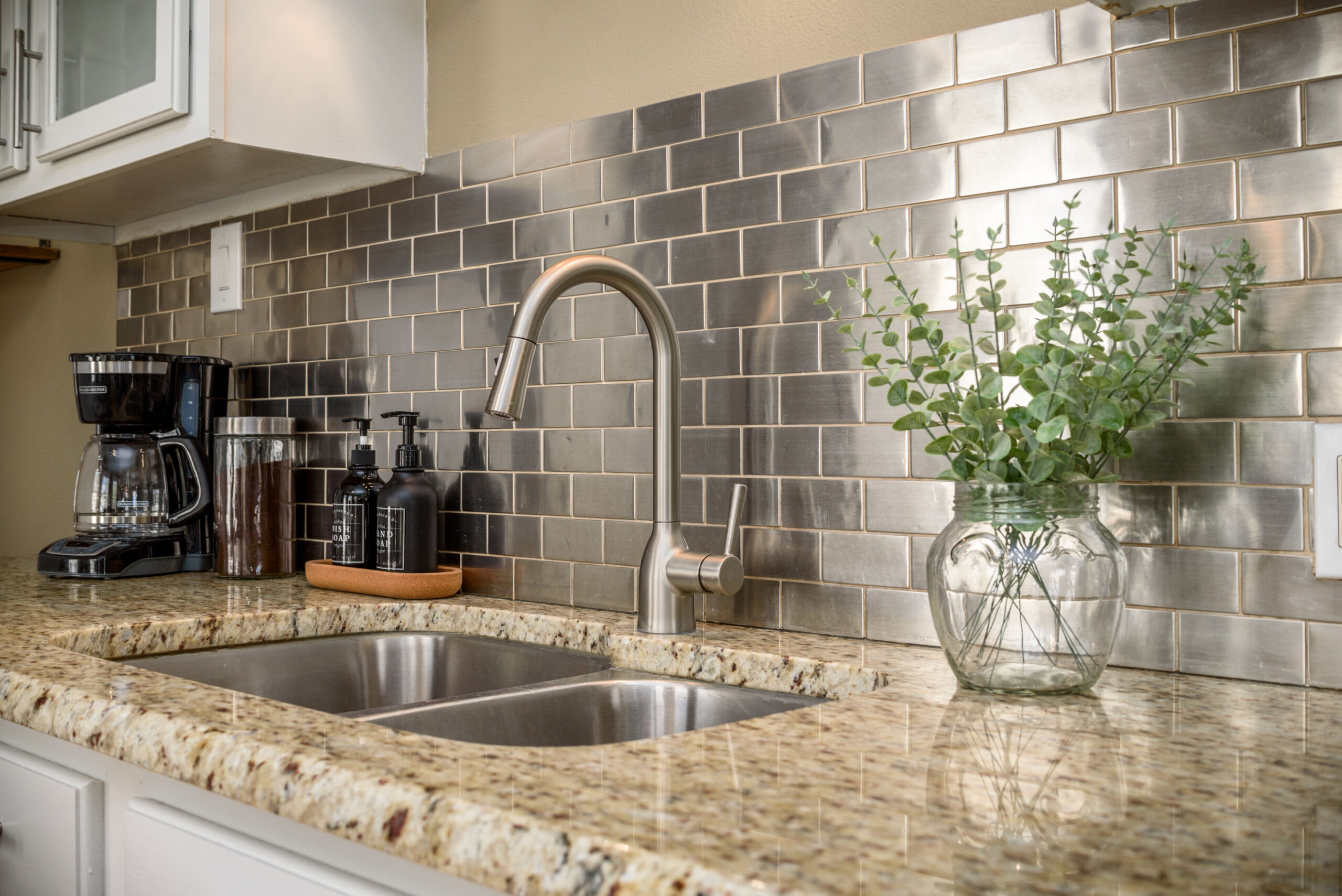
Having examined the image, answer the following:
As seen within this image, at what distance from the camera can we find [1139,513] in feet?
3.37

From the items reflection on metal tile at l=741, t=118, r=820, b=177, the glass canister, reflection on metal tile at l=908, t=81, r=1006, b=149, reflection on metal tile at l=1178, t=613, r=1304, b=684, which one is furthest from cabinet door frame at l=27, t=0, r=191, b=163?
reflection on metal tile at l=1178, t=613, r=1304, b=684

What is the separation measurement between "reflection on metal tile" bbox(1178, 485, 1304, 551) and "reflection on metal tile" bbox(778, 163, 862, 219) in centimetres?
48

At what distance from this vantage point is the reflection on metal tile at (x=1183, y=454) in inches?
38.8

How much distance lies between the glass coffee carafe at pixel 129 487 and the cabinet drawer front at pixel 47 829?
2.71 feet

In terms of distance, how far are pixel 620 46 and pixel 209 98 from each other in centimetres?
59

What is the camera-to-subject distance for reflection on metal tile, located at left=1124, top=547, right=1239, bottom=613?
0.99 metres

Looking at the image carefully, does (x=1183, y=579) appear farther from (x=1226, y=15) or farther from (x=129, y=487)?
(x=129, y=487)

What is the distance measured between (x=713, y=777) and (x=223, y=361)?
166 centimetres

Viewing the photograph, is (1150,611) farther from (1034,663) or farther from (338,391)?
(338,391)

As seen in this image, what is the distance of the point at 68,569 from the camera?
1772 mm

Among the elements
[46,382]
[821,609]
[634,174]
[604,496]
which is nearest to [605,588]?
[604,496]

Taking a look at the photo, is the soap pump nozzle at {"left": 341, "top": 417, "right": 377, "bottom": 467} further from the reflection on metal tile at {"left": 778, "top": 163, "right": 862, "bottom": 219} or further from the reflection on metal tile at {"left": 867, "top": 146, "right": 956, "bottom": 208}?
the reflection on metal tile at {"left": 867, "top": 146, "right": 956, "bottom": 208}

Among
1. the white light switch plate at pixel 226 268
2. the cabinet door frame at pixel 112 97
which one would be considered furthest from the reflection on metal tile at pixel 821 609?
the white light switch plate at pixel 226 268

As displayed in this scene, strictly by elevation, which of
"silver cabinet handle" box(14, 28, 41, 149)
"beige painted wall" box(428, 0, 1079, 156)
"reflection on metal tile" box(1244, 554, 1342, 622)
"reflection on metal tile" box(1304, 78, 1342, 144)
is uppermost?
"silver cabinet handle" box(14, 28, 41, 149)
